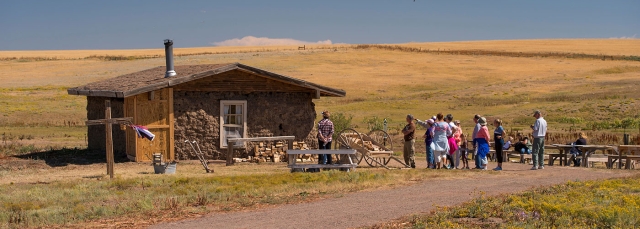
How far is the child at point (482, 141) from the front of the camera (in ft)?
59.2

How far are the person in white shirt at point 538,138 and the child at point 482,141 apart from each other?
1107mm

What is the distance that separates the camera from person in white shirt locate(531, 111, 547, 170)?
18.1 meters

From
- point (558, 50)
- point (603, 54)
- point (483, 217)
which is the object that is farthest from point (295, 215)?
point (558, 50)

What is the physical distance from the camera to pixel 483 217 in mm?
10984

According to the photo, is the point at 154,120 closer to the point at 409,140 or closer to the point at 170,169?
the point at 170,169

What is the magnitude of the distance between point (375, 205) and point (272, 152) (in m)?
10.5

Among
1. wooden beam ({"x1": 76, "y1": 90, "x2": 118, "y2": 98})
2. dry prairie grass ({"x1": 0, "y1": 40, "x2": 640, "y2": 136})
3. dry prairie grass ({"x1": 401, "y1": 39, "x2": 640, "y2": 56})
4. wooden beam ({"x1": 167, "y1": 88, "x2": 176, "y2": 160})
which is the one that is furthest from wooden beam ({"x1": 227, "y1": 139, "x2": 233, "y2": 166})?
dry prairie grass ({"x1": 401, "y1": 39, "x2": 640, "y2": 56})

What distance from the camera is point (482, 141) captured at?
18.2 m

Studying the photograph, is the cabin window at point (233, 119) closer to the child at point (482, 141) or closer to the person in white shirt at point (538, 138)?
the child at point (482, 141)

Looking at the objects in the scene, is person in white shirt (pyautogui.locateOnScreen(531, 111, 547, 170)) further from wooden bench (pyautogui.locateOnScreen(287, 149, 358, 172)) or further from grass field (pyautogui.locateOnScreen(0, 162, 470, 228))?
wooden bench (pyautogui.locateOnScreen(287, 149, 358, 172))

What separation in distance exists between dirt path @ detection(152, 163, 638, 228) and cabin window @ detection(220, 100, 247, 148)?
26.8 feet

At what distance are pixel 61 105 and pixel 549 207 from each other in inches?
1563

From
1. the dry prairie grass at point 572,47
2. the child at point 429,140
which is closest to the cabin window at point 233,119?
the child at point 429,140

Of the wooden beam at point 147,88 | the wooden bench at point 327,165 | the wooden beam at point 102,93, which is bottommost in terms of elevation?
the wooden bench at point 327,165
